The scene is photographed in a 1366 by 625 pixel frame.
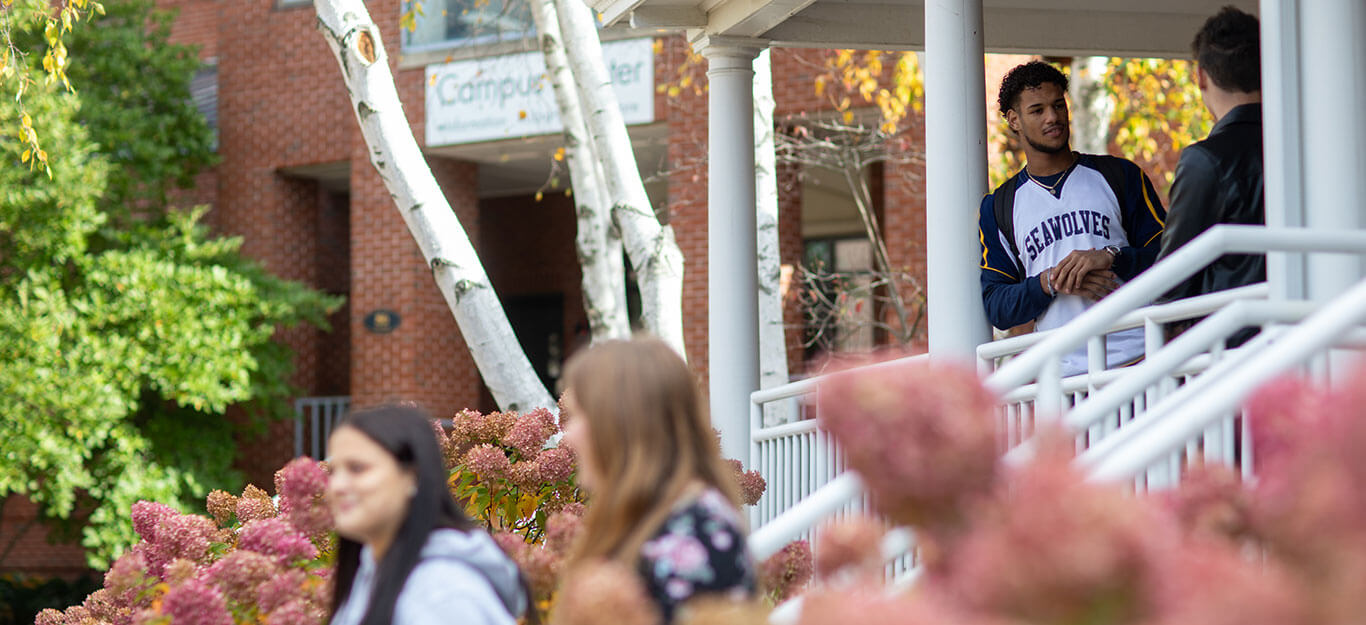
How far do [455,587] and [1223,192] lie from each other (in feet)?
7.67

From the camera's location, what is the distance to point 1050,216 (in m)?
4.75

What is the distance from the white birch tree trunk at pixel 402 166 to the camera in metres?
6.56

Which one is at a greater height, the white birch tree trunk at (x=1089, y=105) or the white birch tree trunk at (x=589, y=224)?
the white birch tree trunk at (x=1089, y=105)

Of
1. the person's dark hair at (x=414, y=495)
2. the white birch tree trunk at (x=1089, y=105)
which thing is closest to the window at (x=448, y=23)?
the white birch tree trunk at (x=1089, y=105)

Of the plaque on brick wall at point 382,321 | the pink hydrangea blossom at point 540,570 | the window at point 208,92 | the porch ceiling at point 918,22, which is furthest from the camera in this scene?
the window at point 208,92

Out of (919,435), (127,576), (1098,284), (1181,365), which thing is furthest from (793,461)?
(919,435)

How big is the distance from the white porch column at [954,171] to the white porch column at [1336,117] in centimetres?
139

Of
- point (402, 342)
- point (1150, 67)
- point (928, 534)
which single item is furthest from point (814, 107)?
point (928, 534)

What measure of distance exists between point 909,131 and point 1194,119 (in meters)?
2.37

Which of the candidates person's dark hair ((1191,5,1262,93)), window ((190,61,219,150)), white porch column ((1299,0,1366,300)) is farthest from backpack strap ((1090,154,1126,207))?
window ((190,61,219,150))

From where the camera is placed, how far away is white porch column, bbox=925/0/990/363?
16.3ft

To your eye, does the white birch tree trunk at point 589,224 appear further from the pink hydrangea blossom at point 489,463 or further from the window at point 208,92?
the window at point 208,92

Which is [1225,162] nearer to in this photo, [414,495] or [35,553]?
[414,495]

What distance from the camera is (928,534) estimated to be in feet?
6.79
